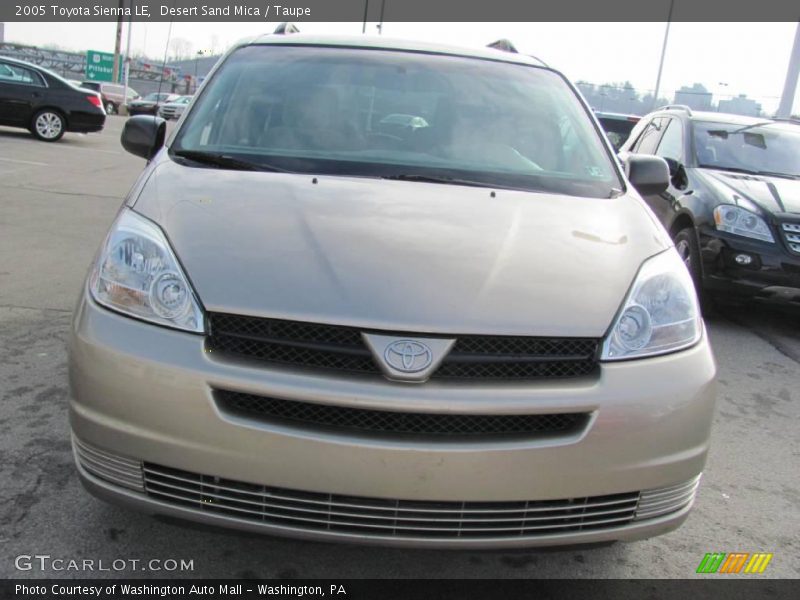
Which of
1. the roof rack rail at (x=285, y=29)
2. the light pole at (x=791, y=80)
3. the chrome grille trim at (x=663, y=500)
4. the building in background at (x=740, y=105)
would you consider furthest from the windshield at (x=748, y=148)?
the building in background at (x=740, y=105)

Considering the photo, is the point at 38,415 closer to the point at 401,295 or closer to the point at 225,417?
the point at 225,417

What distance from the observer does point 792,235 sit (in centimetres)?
520

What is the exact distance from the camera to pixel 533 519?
1973mm

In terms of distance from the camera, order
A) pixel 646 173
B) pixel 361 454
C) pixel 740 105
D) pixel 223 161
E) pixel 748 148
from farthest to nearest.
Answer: pixel 740 105, pixel 748 148, pixel 646 173, pixel 223 161, pixel 361 454

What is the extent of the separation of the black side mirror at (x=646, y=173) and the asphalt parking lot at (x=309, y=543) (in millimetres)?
1223

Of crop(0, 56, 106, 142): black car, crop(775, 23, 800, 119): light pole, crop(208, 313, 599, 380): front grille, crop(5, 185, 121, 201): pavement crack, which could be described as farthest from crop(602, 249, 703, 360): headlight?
crop(775, 23, 800, 119): light pole

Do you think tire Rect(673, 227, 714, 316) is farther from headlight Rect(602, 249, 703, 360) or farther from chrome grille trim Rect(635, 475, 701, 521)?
chrome grille trim Rect(635, 475, 701, 521)

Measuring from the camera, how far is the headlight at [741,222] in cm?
525

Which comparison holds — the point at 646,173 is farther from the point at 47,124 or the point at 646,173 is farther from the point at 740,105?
the point at 740,105

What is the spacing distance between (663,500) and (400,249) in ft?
3.35

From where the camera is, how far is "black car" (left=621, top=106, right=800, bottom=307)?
522 centimetres

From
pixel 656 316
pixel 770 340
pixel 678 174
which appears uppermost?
pixel 678 174

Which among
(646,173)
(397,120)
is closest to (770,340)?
(646,173)

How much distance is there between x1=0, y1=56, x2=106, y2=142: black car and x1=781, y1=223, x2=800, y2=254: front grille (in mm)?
13618
